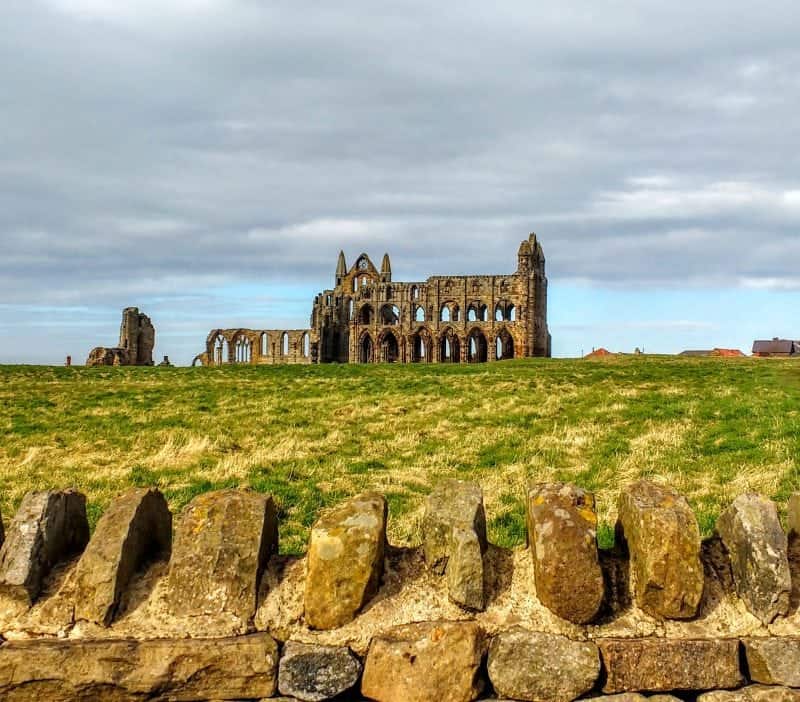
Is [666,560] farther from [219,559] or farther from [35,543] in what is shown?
[35,543]

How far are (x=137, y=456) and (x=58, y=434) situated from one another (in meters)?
3.23

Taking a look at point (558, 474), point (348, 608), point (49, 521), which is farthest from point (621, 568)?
point (558, 474)

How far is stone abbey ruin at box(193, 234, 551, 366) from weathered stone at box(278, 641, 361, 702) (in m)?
73.8

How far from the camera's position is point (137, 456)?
512 inches

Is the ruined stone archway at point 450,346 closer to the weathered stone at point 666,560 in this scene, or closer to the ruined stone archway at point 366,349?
the ruined stone archway at point 366,349

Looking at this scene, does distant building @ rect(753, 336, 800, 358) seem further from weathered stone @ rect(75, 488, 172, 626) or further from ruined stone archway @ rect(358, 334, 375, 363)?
weathered stone @ rect(75, 488, 172, 626)

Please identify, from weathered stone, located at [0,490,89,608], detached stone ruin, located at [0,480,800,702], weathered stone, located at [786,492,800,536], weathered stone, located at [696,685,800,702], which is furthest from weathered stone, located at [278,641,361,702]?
weathered stone, located at [786,492,800,536]

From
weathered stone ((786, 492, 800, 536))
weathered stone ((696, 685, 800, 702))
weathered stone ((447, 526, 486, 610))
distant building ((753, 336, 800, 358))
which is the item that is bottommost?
weathered stone ((696, 685, 800, 702))

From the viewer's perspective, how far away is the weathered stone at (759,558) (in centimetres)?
354

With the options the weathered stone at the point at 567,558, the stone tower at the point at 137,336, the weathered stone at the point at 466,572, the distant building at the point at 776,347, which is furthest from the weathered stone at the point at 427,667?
the distant building at the point at 776,347

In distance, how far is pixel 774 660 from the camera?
3396 millimetres

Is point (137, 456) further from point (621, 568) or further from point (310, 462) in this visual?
point (621, 568)

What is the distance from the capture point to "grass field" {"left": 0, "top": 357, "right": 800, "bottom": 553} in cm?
970

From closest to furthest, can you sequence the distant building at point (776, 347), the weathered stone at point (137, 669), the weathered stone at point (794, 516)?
the weathered stone at point (137, 669) → the weathered stone at point (794, 516) → the distant building at point (776, 347)
